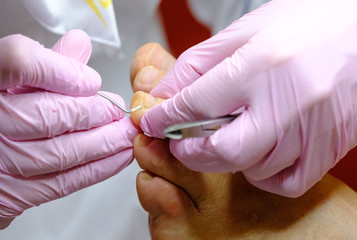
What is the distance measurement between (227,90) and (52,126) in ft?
1.37

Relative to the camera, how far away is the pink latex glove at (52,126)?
83 centimetres

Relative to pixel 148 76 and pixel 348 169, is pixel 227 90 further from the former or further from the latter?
pixel 348 169

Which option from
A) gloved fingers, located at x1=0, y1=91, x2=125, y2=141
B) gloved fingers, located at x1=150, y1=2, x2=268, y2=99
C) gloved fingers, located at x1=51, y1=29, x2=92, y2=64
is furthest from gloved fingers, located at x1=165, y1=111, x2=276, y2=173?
gloved fingers, located at x1=51, y1=29, x2=92, y2=64

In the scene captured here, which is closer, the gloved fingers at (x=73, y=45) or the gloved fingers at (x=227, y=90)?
the gloved fingers at (x=227, y=90)

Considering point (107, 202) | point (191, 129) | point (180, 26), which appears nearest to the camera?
point (191, 129)

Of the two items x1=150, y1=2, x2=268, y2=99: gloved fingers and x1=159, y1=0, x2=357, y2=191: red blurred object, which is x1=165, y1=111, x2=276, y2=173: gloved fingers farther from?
→ x1=159, y1=0, x2=357, y2=191: red blurred object

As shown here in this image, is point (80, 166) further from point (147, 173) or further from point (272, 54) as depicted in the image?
point (272, 54)

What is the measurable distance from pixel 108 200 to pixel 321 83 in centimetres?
89

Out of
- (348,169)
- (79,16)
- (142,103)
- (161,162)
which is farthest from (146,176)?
(348,169)

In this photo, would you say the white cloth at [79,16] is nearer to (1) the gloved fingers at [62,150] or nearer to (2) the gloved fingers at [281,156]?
(1) the gloved fingers at [62,150]

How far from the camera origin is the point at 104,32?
1.22 metres

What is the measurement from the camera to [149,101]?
1.00 m

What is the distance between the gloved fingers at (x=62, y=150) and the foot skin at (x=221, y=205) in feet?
0.22

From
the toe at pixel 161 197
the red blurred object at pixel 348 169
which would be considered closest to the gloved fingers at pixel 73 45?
the toe at pixel 161 197
